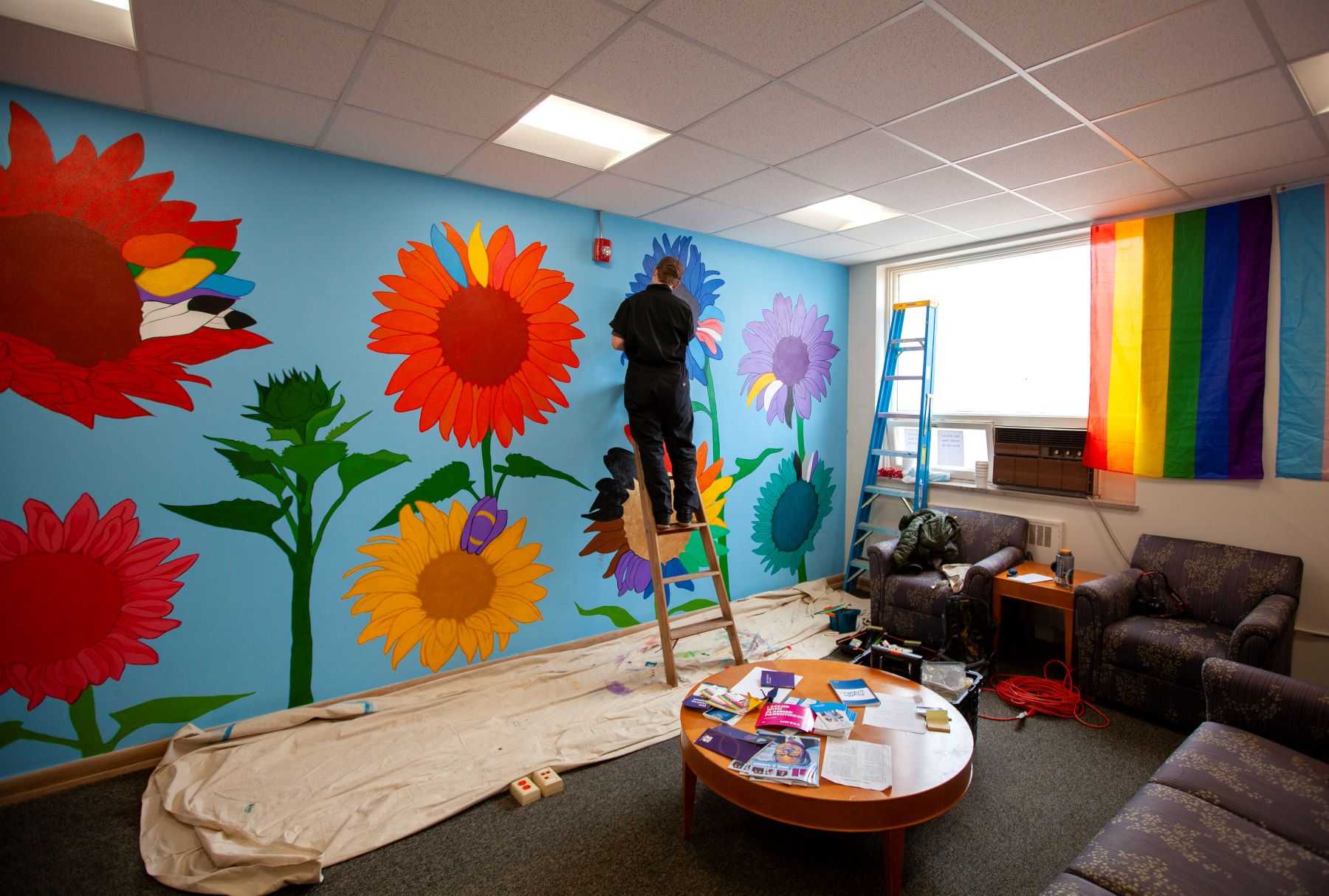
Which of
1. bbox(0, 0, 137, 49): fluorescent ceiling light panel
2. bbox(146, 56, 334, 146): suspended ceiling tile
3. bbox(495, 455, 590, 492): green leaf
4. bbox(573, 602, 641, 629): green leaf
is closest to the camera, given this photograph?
bbox(0, 0, 137, 49): fluorescent ceiling light panel

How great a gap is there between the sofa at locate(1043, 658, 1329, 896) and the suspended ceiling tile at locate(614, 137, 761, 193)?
2921 mm

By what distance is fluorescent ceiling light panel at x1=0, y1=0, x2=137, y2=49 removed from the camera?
6.31ft

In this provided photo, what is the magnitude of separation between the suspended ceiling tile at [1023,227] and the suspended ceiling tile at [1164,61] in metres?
1.64

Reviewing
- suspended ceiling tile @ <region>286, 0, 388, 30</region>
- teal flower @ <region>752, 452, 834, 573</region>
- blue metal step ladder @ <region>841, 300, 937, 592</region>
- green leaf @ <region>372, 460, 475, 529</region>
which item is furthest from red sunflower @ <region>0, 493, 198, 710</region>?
blue metal step ladder @ <region>841, 300, 937, 592</region>

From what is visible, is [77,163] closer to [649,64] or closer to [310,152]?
[310,152]

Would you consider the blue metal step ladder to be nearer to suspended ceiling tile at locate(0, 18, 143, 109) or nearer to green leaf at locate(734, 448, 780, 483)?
green leaf at locate(734, 448, 780, 483)

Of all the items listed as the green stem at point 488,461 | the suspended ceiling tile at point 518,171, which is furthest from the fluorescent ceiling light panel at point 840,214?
the green stem at point 488,461

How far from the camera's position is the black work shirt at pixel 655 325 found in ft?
11.3

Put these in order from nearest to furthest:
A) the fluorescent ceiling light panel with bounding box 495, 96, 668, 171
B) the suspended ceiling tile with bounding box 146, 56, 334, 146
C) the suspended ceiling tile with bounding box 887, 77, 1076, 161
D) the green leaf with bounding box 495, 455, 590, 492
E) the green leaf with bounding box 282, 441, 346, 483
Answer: the suspended ceiling tile with bounding box 146, 56, 334, 146 → the suspended ceiling tile with bounding box 887, 77, 1076, 161 → the fluorescent ceiling light panel with bounding box 495, 96, 668, 171 → the green leaf with bounding box 282, 441, 346, 483 → the green leaf with bounding box 495, 455, 590, 492

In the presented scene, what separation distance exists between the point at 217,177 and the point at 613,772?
310 centimetres

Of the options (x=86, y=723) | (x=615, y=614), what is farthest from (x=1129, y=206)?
(x=86, y=723)

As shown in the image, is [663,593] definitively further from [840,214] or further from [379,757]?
[840,214]

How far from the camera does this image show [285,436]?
9.68ft

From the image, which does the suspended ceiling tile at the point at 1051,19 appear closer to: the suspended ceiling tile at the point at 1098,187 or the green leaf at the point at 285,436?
the suspended ceiling tile at the point at 1098,187
